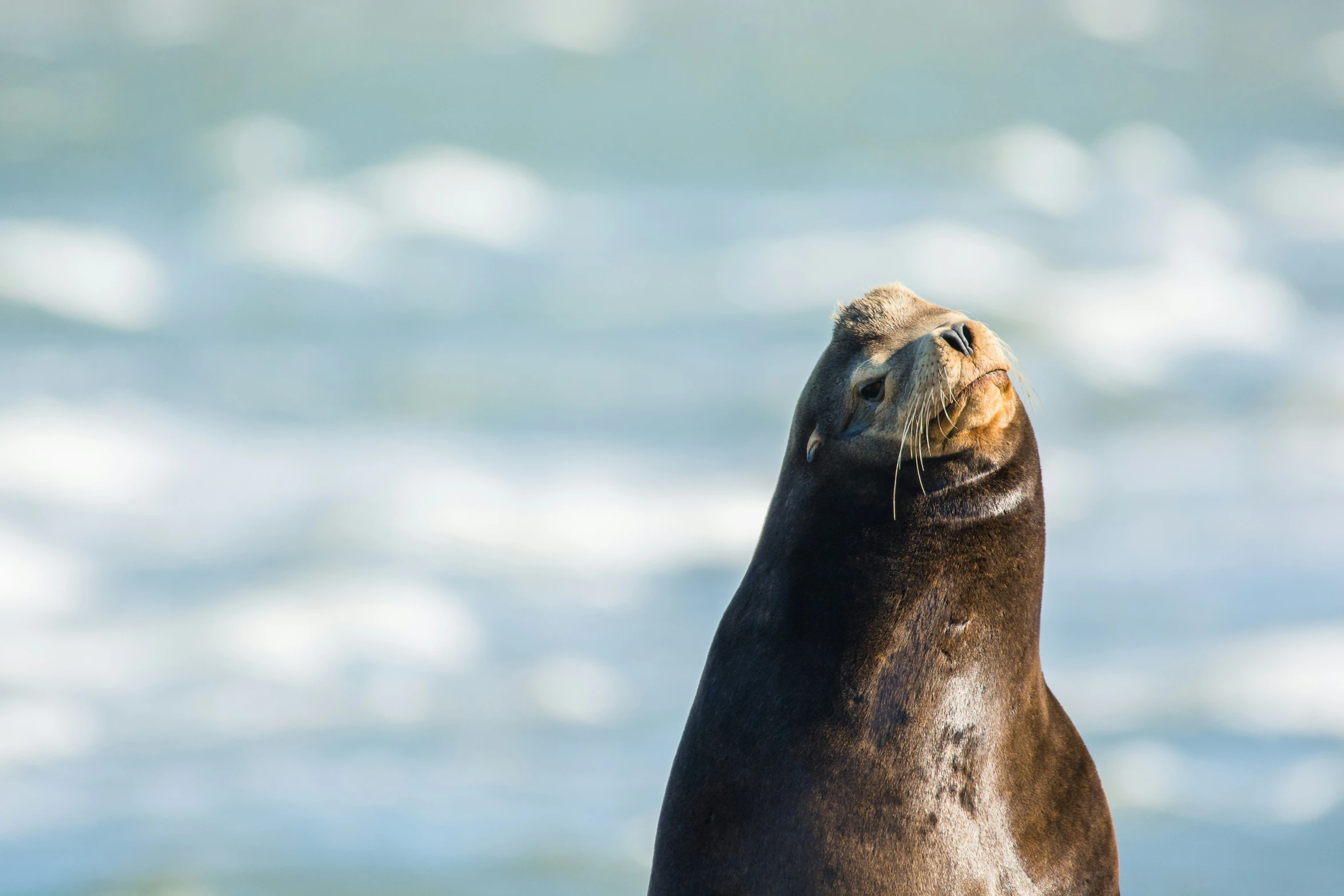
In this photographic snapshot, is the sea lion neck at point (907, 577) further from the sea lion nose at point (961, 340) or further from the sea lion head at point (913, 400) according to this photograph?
the sea lion nose at point (961, 340)

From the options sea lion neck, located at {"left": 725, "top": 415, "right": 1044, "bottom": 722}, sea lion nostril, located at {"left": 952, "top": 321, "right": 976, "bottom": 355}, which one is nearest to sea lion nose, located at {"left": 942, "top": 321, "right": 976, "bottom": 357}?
sea lion nostril, located at {"left": 952, "top": 321, "right": 976, "bottom": 355}

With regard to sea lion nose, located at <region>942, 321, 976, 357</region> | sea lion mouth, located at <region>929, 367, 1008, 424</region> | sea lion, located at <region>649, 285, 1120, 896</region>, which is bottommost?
sea lion, located at <region>649, 285, 1120, 896</region>

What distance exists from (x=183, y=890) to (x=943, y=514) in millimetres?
12402

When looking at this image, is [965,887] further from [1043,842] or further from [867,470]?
[867,470]

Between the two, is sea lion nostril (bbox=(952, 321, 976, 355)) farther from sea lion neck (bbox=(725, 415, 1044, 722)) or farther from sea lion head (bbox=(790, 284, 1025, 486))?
sea lion neck (bbox=(725, 415, 1044, 722))

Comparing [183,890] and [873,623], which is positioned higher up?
[183,890]

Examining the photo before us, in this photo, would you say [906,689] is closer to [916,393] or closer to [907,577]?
[907,577]

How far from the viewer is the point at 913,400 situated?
15.0 ft

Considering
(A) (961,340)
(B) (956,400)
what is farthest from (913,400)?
(A) (961,340)

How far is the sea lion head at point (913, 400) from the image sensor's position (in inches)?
179

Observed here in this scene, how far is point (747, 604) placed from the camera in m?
4.93

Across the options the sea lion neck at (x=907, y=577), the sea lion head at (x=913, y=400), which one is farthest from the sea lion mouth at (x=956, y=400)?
the sea lion neck at (x=907, y=577)

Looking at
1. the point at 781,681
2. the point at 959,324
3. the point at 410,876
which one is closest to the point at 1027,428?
the point at 959,324

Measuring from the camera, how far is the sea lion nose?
4570 millimetres
